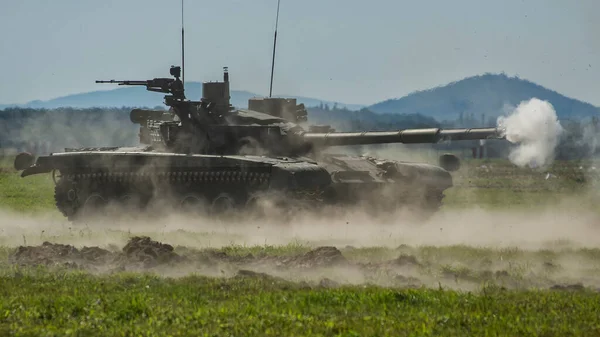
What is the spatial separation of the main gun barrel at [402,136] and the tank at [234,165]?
0.03 m

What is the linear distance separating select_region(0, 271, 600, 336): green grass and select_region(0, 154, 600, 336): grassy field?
21mm

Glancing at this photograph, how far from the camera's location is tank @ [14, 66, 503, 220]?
2681 centimetres

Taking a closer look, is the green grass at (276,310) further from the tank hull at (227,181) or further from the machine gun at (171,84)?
the machine gun at (171,84)

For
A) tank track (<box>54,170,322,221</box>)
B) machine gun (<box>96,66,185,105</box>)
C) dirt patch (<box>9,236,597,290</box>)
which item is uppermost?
machine gun (<box>96,66,185,105</box>)

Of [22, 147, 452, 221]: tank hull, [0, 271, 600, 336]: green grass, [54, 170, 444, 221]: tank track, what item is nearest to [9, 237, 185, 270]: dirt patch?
[0, 271, 600, 336]: green grass

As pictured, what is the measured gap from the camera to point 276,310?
1407 centimetres

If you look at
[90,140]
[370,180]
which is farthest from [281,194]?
[90,140]

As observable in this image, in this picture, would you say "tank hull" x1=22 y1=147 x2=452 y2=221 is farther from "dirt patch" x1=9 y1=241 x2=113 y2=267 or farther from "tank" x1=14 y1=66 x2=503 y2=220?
"dirt patch" x1=9 y1=241 x2=113 y2=267

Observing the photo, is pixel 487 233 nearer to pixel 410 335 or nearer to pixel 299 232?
pixel 299 232

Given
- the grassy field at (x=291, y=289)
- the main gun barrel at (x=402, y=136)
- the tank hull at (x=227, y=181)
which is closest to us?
the grassy field at (x=291, y=289)

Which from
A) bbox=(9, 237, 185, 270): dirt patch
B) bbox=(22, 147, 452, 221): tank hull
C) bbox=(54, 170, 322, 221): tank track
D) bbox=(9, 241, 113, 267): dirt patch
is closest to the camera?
bbox=(9, 237, 185, 270): dirt patch

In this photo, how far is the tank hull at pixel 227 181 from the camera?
26500 mm

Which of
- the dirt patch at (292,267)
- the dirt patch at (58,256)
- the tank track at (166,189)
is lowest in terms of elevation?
the tank track at (166,189)

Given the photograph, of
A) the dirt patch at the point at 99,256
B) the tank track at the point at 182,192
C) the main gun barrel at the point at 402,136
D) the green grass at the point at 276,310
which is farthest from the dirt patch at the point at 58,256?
the main gun barrel at the point at 402,136
